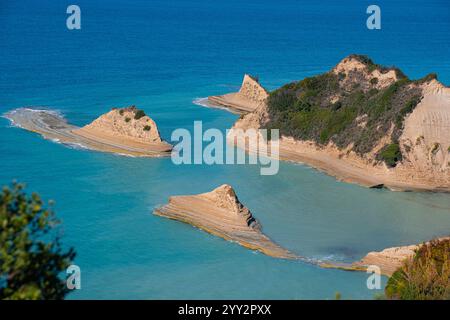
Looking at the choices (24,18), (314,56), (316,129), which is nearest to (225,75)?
(314,56)

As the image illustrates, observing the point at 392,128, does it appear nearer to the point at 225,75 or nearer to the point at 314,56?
the point at 225,75

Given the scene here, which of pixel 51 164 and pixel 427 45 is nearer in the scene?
pixel 51 164

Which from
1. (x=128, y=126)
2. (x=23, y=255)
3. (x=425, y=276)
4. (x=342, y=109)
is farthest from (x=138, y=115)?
(x=23, y=255)

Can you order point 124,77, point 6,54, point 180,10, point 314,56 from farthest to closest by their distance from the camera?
point 180,10 < point 314,56 < point 6,54 < point 124,77

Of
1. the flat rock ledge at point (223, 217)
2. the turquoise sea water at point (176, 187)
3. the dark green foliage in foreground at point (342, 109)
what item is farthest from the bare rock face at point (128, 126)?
the flat rock ledge at point (223, 217)

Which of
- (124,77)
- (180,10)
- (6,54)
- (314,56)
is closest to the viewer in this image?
(124,77)
